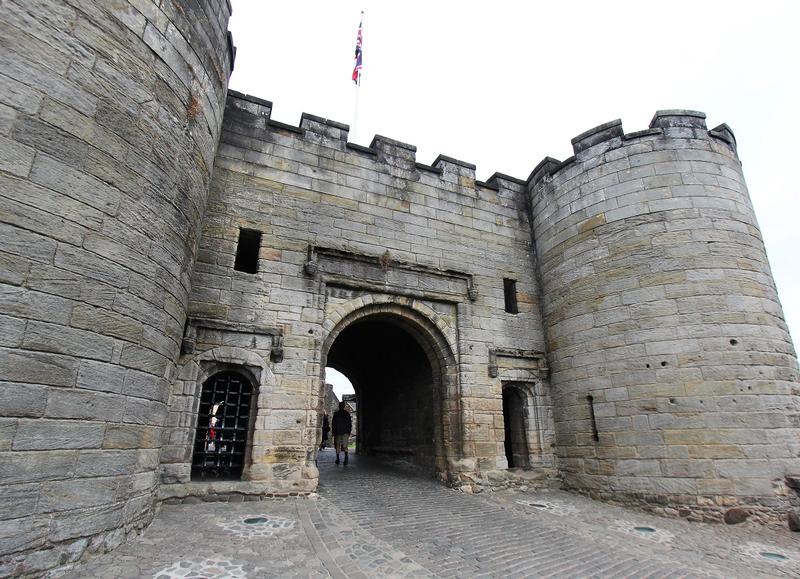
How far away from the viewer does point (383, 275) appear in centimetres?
746

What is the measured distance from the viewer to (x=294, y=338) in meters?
6.44

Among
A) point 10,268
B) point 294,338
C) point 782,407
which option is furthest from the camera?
point 294,338

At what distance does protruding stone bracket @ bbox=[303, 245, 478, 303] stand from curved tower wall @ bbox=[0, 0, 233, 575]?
2.41 m

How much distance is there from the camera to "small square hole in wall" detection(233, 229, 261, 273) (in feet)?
22.4

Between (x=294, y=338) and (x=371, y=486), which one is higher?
(x=294, y=338)

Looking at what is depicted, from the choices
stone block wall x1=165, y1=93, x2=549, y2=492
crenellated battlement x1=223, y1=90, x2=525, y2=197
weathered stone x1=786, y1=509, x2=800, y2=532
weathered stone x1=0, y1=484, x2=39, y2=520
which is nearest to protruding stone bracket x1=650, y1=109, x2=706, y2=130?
crenellated battlement x1=223, y1=90, x2=525, y2=197

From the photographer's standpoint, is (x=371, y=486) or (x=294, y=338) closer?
(x=294, y=338)

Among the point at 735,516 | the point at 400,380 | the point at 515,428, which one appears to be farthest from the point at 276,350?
the point at 735,516

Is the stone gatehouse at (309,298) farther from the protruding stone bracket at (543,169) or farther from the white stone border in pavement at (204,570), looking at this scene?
the white stone border in pavement at (204,570)

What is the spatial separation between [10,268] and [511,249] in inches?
303

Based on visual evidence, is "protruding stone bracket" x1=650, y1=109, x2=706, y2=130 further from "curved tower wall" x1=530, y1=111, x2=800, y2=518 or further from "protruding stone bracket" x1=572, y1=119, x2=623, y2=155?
"protruding stone bracket" x1=572, y1=119, x2=623, y2=155

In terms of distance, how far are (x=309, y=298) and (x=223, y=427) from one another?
2.17m

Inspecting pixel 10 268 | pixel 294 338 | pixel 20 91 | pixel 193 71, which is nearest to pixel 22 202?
pixel 10 268

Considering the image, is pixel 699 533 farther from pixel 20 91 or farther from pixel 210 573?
pixel 20 91
